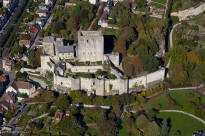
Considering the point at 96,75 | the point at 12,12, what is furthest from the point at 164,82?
the point at 12,12

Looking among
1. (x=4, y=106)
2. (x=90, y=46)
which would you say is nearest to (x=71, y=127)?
(x=4, y=106)

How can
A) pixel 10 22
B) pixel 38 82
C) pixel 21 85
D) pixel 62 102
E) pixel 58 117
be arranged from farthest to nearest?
pixel 10 22, pixel 38 82, pixel 21 85, pixel 62 102, pixel 58 117

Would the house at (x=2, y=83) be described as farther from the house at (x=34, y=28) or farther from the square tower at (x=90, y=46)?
the house at (x=34, y=28)

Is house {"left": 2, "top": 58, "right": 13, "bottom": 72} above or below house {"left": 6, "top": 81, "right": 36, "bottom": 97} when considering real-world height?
above

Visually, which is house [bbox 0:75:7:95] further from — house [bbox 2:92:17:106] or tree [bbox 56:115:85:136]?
tree [bbox 56:115:85:136]

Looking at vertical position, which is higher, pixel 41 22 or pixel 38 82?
pixel 41 22

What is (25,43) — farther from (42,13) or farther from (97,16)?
(97,16)

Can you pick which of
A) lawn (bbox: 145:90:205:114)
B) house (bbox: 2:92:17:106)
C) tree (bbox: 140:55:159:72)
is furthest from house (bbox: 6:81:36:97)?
tree (bbox: 140:55:159:72)
